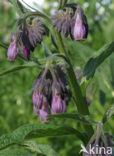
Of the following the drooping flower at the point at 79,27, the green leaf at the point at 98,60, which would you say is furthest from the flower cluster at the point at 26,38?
the green leaf at the point at 98,60

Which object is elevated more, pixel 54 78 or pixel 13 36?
pixel 13 36

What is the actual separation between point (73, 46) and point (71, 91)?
38.2 inches

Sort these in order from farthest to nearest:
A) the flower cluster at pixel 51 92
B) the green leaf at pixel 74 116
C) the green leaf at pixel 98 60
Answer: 1. the flower cluster at pixel 51 92
2. the green leaf at pixel 98 60
3. the green leaf at pixel 74 116

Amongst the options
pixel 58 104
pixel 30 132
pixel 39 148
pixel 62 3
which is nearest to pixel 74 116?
pixel 30 132

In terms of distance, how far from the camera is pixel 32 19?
2.39 meters

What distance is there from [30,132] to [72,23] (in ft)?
2.65

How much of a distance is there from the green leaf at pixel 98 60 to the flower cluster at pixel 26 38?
377 millimetres

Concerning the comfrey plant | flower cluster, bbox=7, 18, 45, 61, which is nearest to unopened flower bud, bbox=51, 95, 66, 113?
A: the comfrey plant

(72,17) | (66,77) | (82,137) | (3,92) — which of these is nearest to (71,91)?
(66,77)

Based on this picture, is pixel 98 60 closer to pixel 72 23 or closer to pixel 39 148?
pixel 72 23

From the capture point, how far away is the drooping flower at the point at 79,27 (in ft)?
7.02

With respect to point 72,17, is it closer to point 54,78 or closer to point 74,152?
point 54,78

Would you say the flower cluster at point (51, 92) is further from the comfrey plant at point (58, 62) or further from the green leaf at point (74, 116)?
the green leaf at point (74, 116)

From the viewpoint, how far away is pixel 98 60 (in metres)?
2.22
